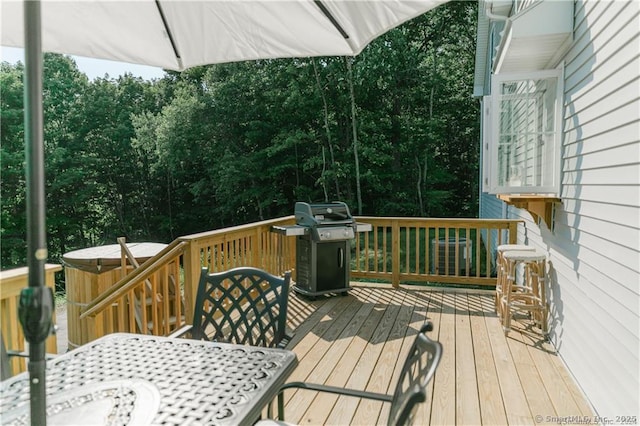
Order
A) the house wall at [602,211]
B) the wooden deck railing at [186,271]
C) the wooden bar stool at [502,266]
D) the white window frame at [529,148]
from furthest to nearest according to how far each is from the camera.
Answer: the wooden bar stool at [502,266] < the white window frame at [529,148] < the wooden deck railing at [186,271] < the house wall at [602,211]

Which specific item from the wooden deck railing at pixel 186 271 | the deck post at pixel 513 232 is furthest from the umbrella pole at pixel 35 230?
the deck post at pixel 513 232

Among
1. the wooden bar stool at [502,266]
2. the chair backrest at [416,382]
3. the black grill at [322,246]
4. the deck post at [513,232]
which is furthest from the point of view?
the deck post at [513,232]

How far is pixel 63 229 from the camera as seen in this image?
59.1ft

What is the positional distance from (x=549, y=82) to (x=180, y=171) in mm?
16126

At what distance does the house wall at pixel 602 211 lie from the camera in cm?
223

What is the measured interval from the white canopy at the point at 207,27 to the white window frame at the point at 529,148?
2119mm

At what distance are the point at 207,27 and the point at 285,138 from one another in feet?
43.9

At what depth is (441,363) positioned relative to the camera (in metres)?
3.45

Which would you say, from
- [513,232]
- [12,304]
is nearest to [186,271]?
[12,304]

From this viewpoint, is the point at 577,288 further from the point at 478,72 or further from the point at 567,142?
the point at 478,72

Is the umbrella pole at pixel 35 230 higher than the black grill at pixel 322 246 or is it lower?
higher

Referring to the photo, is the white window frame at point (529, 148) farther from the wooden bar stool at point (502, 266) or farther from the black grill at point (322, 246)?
the black grill at point (322, 246)

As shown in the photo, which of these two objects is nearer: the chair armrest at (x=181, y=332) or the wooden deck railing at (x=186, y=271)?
the chair armrest at (x=181, y=332)

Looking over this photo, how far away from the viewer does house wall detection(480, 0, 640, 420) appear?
223cm
